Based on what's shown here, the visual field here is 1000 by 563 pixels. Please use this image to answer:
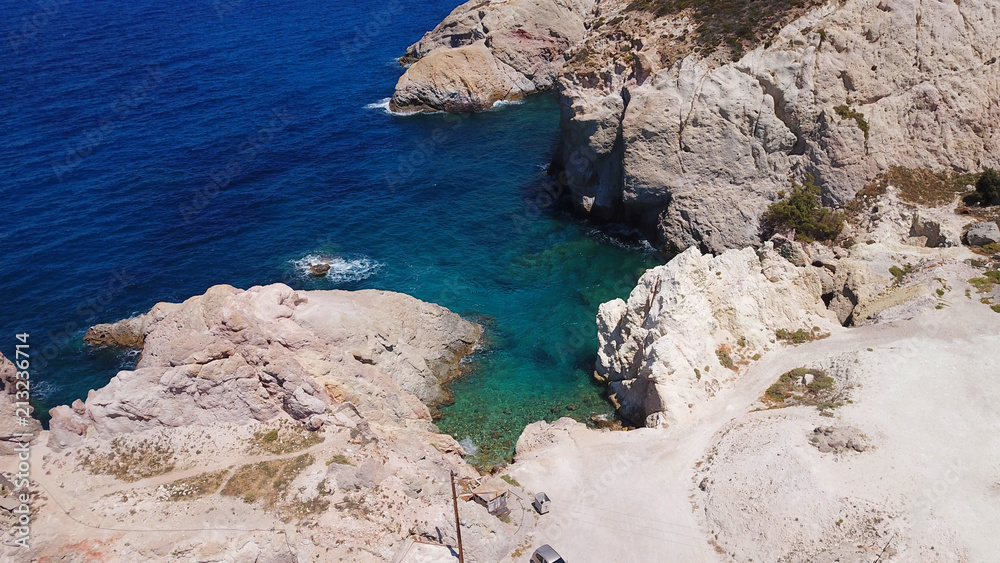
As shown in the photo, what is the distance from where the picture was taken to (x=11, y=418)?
119 ft

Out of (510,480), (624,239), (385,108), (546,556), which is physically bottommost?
(546,556)

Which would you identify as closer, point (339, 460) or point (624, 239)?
point (339, 460)

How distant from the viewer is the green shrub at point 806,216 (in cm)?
5431

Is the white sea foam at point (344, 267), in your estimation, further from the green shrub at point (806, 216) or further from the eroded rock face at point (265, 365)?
the green shrub at point (806, 216)

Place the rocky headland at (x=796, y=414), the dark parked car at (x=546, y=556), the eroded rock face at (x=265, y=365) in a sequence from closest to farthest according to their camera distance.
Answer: the dark parked car at (x=546, y=556) < the rocky headland at (x=796, y=414) < the eroded rock face at (x=265, y=365)

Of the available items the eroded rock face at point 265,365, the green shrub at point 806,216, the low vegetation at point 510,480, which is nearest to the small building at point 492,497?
the low vegetation at point 510,480

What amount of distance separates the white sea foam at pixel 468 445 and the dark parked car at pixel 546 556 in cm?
1073

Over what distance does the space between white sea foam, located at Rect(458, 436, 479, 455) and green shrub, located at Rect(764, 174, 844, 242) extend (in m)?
32.5

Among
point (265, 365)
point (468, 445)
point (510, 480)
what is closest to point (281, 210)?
point (265, 365)

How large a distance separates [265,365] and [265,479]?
6650mm

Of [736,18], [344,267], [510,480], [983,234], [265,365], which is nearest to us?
[510,480]

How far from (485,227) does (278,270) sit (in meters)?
20.3

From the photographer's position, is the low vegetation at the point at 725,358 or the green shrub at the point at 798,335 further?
the green shrub at the point at 798,335

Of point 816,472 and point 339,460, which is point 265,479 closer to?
point 339,460
